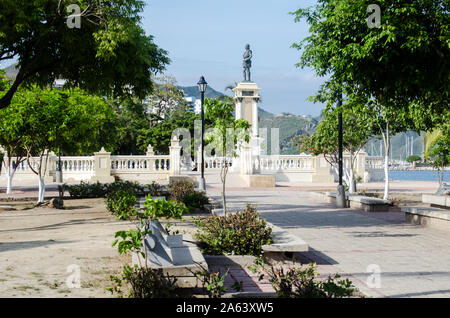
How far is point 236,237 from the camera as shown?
895 centimetres

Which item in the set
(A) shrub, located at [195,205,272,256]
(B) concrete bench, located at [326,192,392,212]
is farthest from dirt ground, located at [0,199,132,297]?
(B) concrete bench, located at [326,192,392,212]

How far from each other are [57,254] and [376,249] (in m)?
6.25

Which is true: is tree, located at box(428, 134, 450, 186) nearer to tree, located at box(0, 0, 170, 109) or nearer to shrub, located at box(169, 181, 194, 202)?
shrub, located at box(169, 181, 194, 202)

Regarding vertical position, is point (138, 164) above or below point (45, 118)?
below

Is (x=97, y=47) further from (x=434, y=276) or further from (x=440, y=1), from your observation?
(x=434, y=276)

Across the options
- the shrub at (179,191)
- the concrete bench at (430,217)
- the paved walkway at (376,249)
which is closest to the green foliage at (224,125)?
the paved walkway at (376,249)

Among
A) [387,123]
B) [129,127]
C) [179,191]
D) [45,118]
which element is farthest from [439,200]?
[129,127]

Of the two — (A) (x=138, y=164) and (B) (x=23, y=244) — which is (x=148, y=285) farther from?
(A) (x=138, y=164)

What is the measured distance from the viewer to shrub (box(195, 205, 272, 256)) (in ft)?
29.1

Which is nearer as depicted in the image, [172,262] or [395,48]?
[172,262]

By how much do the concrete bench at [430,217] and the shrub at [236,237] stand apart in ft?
19.9

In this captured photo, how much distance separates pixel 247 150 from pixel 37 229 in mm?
21020

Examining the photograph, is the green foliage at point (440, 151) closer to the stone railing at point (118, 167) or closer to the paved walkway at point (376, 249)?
the paved walkway at point (376, 249)

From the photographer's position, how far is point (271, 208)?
18172 mm
